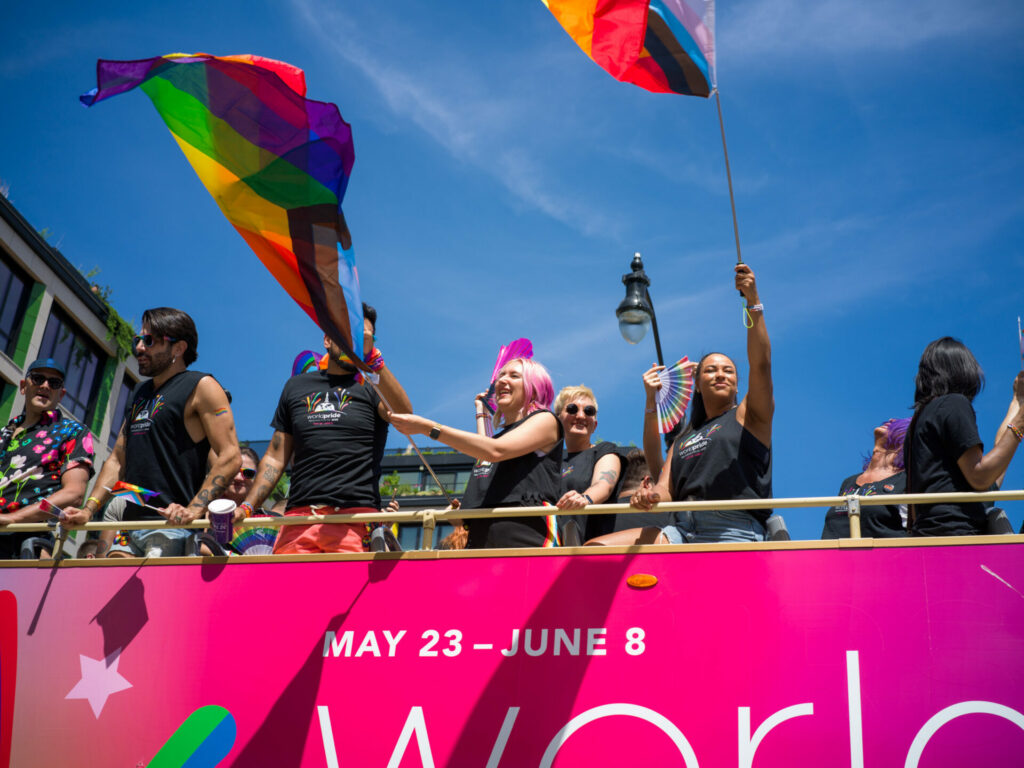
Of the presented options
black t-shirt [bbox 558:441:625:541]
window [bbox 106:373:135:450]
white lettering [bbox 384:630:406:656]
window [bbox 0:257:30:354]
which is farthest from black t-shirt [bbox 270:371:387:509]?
window [bbox 106:373:135:450]

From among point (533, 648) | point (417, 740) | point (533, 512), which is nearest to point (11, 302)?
point (533, 512)

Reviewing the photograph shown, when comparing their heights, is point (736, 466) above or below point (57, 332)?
below

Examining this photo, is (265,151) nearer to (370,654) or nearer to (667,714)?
(370,654)

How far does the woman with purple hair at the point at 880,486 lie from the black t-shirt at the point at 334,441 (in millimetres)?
2951

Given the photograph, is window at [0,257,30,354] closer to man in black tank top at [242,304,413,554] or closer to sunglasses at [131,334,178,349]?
sunglasses at [131,334,178,349]

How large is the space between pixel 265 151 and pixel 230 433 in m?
1.82

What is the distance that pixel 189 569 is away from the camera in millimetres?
5828

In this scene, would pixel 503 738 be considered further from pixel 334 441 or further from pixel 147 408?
pixel 147 408

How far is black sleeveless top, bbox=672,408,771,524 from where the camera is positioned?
17.9 ft

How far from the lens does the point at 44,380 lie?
7234mm

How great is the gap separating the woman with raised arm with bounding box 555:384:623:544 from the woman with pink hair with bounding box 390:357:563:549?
18 centimetres

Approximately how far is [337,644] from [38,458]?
2940mm

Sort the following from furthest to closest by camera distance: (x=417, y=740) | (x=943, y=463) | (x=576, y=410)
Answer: (x=576, y=410) → (x=943, y=463) → (x=417, y=740)

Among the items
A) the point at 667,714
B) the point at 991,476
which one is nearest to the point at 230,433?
the point at 667,714
